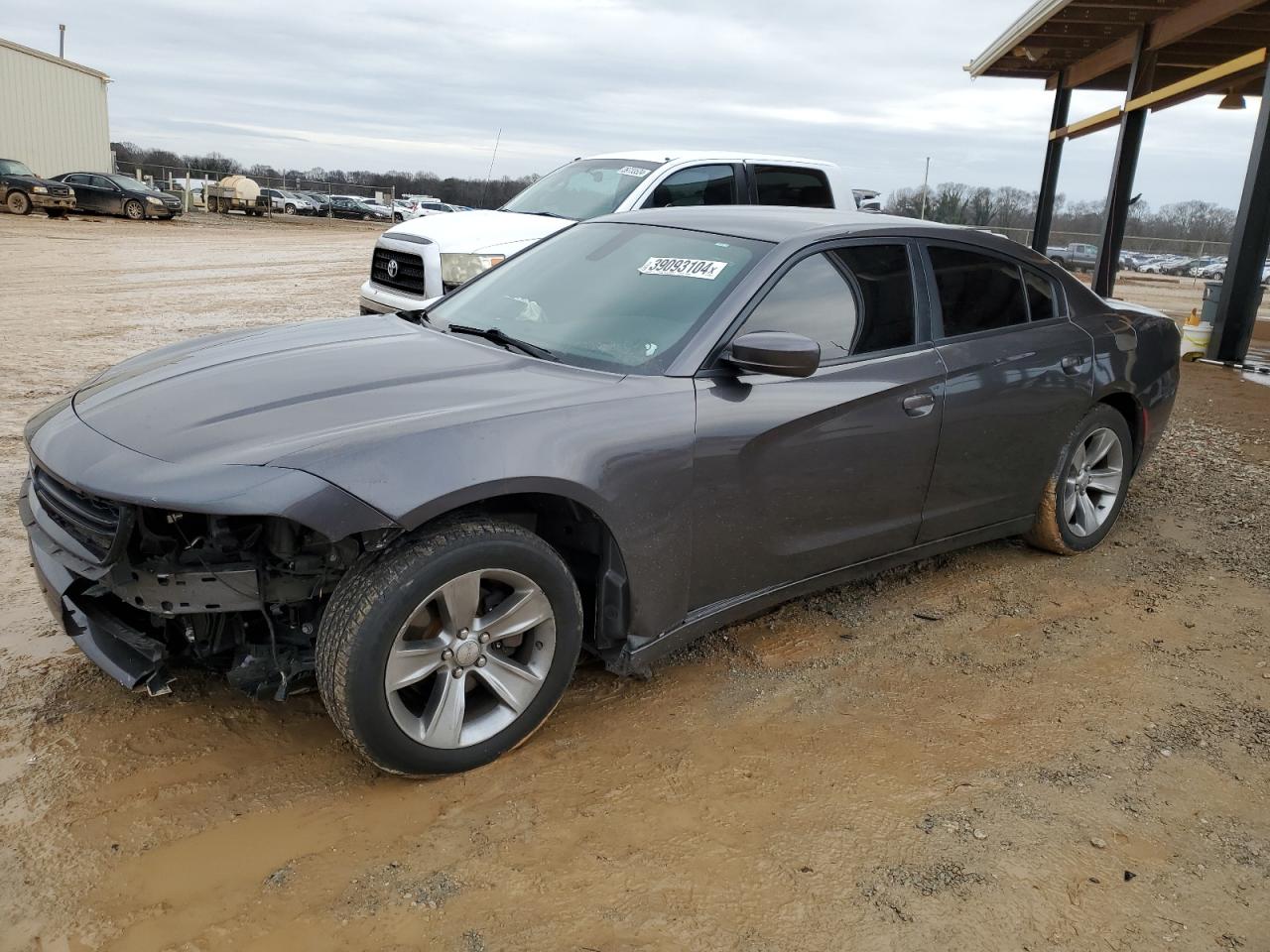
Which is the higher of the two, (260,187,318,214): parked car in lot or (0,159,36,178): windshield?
(0,159,36,178): windshield

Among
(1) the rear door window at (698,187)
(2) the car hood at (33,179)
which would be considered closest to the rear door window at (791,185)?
(1) the rear door window at (698,187)

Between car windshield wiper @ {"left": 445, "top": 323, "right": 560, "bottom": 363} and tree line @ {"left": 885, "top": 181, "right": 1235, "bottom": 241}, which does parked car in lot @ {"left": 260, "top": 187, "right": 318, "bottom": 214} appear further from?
car windshield wiper @ {"left": 445, "top": 323, "right": 560, "bottom": 363}

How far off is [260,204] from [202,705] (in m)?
45.7

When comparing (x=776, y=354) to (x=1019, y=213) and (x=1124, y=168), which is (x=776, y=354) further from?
(x=1019, y=213)

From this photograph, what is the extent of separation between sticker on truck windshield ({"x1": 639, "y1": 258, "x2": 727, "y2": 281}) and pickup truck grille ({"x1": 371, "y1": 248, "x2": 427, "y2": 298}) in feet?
15.1

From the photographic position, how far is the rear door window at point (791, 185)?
891cm

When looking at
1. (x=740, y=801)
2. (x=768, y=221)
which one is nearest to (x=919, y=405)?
(x=768, y=221)

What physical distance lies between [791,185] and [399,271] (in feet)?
11.8

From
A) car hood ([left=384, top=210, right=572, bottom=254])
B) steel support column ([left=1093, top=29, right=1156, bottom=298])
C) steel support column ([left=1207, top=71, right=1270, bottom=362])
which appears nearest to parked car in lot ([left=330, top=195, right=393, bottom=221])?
steel support column ([left=1093, top=29, right=1156, bottom=298])

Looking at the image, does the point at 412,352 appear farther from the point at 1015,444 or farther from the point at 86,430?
the point at 1015,444

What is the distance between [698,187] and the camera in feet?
28.2

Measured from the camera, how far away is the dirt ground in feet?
7.88

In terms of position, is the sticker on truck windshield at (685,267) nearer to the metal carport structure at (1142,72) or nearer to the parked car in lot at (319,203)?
the metal carport structure at (1142,72)

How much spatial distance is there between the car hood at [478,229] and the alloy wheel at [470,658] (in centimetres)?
541
